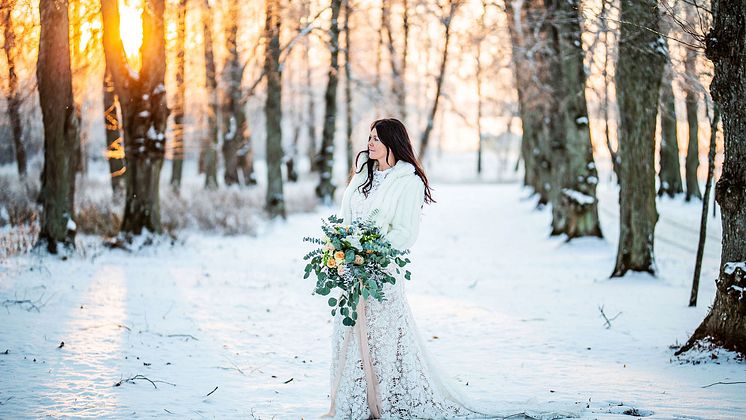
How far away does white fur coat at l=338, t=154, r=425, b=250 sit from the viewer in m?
4.77

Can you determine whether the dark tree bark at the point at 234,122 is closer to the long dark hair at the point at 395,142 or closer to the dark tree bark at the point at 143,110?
the dark tree bark at the point at 143,110

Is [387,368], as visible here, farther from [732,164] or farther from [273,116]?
[273,116]

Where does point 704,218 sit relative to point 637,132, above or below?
below

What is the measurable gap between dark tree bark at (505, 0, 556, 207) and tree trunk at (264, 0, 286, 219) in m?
6.51

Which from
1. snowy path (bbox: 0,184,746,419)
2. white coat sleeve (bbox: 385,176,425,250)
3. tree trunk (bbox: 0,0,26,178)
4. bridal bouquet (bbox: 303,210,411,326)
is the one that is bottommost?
snowy path (bbox: 0,184,746,419)

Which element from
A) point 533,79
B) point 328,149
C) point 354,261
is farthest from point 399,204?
point 328,149

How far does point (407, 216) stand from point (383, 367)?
1.08 meters

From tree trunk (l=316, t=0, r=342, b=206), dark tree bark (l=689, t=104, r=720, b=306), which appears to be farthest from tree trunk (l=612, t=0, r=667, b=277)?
tree trunk (l=316, t=0, r=342, b=206)

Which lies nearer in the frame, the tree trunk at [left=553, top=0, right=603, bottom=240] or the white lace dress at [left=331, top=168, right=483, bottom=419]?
the white lace dress at [left=331, top=168, right=483, bottom=419]

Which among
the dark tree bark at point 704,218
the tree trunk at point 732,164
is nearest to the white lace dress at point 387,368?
the tree trunk at point 732,164

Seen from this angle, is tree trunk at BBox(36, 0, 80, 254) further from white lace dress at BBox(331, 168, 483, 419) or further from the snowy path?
white lace dress at BBox(331, 168, 483, 419)

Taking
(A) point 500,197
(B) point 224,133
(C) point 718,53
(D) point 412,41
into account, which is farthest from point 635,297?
(D) point 412,41

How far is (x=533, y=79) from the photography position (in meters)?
17.3

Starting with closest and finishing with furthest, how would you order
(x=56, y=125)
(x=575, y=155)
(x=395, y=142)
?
(x=395, y=142)
(x=56, y=125)
(x=575, y=155)
